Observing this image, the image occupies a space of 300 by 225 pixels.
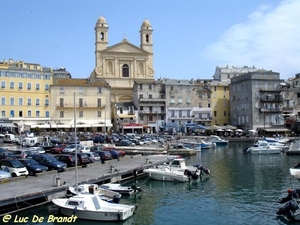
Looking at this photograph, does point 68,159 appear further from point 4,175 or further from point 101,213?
point 101,213

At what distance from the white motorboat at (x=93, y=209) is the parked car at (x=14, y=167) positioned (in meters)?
9.06

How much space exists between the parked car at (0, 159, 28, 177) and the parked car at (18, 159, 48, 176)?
718 mm

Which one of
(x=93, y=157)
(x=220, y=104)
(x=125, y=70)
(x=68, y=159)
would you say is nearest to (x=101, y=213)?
(x=68, y=159)

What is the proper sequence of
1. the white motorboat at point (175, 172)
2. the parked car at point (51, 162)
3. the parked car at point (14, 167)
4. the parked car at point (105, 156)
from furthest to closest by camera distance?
the parked car at point (105, 156) < the white motorboat at point (175, 172) < the parked car at point (51, 162) < the parked car at point (14, 167)

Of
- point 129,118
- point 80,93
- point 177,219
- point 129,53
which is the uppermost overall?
point 129,53

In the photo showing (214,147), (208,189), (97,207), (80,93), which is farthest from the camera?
(80,93)

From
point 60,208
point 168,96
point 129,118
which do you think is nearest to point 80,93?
point 129,118

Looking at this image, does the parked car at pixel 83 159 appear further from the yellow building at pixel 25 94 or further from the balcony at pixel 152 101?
the balcony at pixel 152 101

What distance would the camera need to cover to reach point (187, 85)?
3617 inches

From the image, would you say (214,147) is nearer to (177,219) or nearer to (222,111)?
(222,111)

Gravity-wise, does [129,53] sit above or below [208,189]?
above

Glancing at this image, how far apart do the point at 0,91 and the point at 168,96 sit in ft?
118

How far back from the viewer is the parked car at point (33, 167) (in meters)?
31.8

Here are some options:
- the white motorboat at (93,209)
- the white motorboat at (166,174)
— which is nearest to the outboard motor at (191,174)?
the white motorboat at (166,174)
